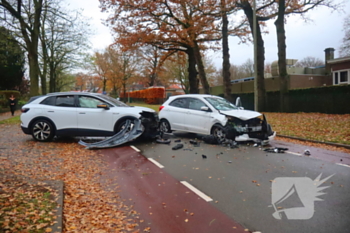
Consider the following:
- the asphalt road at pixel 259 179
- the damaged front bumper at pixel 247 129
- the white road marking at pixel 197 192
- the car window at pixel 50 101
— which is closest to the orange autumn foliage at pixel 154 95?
the car window at pixel 50 101

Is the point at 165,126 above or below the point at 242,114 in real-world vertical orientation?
below

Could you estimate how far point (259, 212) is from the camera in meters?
4.16

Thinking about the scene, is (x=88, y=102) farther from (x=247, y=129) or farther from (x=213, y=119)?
(x=247, y=129)

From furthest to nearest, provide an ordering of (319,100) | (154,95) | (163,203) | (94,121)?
(154,95), (319,100), (94,121), (163,203)

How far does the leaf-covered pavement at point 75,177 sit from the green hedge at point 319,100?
52.7ft

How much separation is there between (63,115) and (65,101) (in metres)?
0.60

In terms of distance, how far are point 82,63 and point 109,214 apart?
1463 inches

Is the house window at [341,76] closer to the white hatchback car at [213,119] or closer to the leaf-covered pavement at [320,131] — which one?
the leaf-covered pavement at [320,131]

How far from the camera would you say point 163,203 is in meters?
4.57

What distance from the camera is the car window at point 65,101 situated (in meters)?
10.1

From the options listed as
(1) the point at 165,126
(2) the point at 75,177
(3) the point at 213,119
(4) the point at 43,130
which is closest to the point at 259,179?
(2) the point at 75,177

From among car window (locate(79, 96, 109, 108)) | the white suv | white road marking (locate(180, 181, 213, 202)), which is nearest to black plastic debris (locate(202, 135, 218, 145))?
the white suv

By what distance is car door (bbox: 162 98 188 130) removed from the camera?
11102mm

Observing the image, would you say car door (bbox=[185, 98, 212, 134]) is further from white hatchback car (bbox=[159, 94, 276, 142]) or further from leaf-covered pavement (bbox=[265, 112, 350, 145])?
leaf-covered pavement (bbox=[265, 112, 350, 145])
